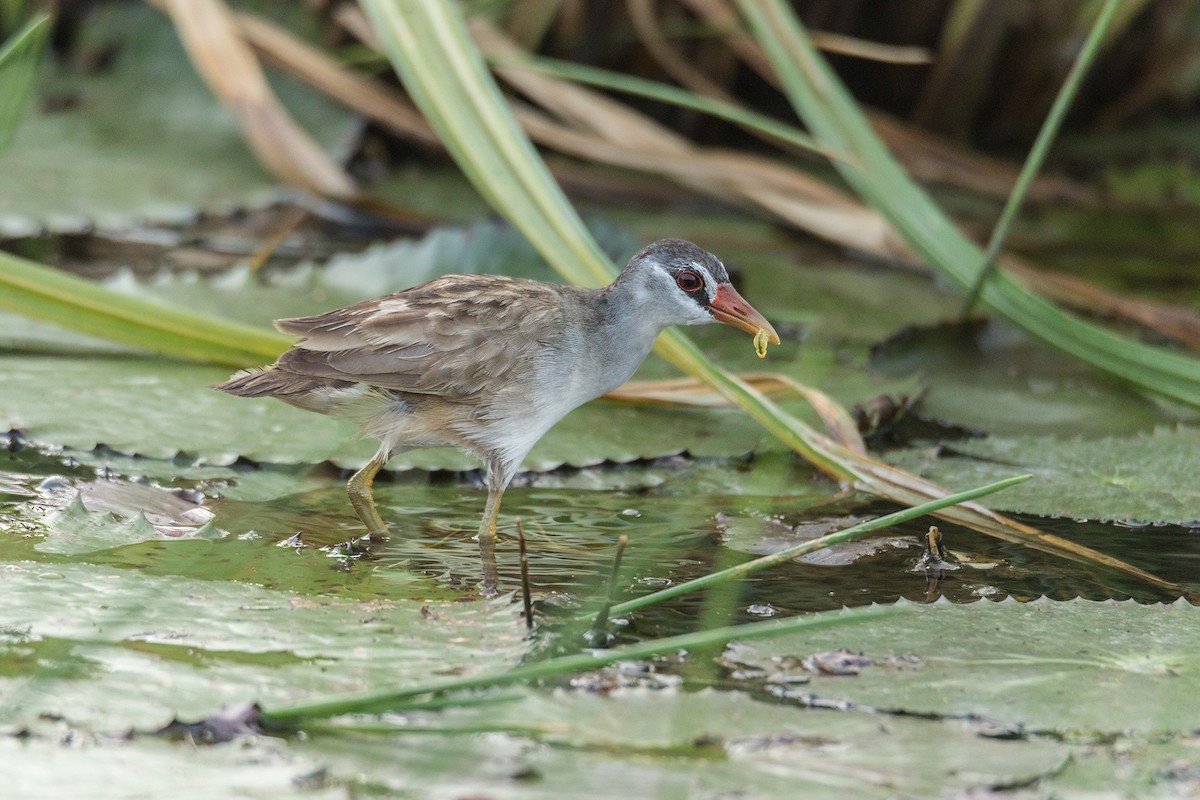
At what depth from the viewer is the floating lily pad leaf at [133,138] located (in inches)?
210

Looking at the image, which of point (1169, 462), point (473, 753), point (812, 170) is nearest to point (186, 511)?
point (473, 753)

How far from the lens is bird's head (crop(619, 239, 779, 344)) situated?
3582 millimetres

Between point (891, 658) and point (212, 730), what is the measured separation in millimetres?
1216

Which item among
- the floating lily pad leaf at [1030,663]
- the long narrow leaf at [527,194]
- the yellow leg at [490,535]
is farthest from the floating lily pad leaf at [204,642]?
the long narrow leaf at [527,194]

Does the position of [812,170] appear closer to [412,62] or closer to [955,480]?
[412,62]

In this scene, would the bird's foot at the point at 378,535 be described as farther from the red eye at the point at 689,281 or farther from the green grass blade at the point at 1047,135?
the green grass blade at the point at 1047,135

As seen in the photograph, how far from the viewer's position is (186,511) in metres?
3.23

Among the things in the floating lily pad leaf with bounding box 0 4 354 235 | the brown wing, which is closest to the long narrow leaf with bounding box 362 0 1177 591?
the brown wing

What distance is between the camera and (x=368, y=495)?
3373mm

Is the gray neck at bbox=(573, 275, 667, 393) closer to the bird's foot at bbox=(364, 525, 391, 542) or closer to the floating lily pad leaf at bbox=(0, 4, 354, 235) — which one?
the bird's foot at bbox=(364, 525, 391, 542)

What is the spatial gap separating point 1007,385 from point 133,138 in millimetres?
3900

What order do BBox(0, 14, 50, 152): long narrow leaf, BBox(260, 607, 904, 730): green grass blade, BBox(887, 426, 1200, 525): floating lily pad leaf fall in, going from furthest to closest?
1. BBox(887, 426, 1200, 525): floating lily pad leaf
2. BBox(0, 14, 50, 152): long narrow leaf
3. BBox(260, 607, 904, 730): green grass blade

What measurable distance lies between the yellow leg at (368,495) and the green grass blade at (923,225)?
1993 mm

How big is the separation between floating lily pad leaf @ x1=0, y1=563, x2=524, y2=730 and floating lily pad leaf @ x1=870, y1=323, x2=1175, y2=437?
2.18 m
